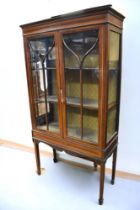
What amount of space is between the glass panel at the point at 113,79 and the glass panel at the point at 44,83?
1.68 ft

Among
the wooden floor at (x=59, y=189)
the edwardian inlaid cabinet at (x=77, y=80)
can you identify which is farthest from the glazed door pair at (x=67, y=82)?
the wooden floor at (x=59, y=189)

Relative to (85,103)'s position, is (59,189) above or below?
below

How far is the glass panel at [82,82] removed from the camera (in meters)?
1.38

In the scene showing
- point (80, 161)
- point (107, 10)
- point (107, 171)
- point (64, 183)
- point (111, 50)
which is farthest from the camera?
point (80, 161)

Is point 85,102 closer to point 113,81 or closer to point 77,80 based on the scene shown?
point 77,80

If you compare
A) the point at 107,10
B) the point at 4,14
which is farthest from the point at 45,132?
the point at 4,14

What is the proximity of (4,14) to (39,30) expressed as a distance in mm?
1105

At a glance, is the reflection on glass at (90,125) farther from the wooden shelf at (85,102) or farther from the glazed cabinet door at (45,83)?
the glazed cabinet door at (45,83)

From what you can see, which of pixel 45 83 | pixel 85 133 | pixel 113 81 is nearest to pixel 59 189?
pixel 85 133

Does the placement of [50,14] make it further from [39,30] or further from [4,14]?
[4,14]

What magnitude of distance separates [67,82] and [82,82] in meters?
0.15

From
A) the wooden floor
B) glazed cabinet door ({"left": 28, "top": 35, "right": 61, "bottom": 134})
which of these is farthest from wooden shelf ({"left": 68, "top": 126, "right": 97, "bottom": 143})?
the wooden floor

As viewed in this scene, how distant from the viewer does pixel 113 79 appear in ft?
4.98

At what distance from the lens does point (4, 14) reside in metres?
2.30
